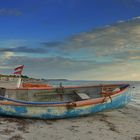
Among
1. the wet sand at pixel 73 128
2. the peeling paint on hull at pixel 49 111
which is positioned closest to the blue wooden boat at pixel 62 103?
the peeling paint on hull at pixel 49 111

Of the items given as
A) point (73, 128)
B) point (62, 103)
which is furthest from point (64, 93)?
point (73, 128)

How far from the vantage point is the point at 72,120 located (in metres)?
13.1

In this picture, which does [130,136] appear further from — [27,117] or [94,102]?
[27,117]

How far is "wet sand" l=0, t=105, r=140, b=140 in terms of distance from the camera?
9961 millimetres

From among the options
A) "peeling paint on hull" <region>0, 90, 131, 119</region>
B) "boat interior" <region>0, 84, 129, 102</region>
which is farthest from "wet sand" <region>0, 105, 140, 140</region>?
"boat interior" <region>0, 84, 129, 102</region>

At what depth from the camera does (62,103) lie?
12.9 metres

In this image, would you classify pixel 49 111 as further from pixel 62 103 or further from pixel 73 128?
pixel 73 128

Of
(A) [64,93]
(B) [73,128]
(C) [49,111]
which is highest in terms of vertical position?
(A) [64,93]

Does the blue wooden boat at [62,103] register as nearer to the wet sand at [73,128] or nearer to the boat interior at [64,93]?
the boat interior at [64,93]

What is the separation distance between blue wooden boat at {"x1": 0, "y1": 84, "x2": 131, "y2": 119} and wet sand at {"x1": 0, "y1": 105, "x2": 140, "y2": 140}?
0.97 feet

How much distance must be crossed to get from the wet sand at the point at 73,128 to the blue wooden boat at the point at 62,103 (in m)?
0.30

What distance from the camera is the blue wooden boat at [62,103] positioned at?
41.0 ft

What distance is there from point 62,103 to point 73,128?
1.71 m

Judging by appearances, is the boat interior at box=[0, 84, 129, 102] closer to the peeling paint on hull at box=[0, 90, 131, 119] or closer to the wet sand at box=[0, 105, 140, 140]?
the wet sand at box=[0, 105, 140, 140]
